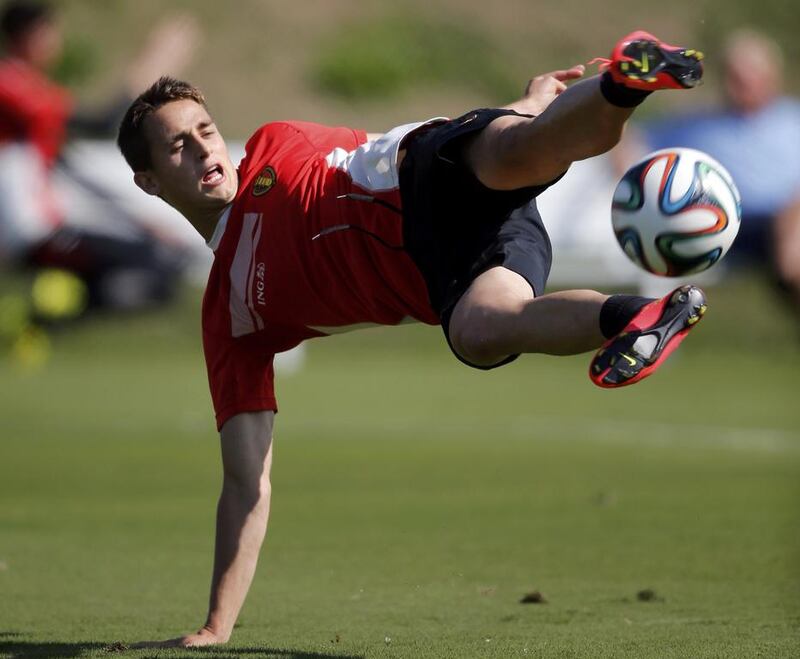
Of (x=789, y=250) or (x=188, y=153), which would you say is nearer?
(x=188, y=153)

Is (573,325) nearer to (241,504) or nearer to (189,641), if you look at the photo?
(241,504)

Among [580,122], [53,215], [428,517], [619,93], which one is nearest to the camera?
[619,93]

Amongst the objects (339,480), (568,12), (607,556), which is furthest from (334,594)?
(568,12)

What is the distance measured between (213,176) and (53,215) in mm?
10779

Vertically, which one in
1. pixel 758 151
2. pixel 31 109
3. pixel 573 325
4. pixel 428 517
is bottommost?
pixel 428 517

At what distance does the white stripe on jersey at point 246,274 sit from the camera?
4996mm

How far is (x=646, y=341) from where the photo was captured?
12.9ft

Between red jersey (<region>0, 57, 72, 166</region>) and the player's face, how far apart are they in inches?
338

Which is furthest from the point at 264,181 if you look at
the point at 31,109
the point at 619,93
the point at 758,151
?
the point at 31,109

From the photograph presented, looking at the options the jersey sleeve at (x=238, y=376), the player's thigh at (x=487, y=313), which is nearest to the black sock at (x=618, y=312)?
the player's thigh at (x=487, y=313)

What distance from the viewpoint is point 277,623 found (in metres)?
5.24

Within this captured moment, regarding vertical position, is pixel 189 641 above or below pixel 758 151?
above

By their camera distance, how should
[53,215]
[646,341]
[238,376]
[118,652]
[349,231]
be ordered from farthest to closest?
[53,215], [238,376], [349,231], [118,652], [646,341]

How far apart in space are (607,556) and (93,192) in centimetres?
Answer: 1095
